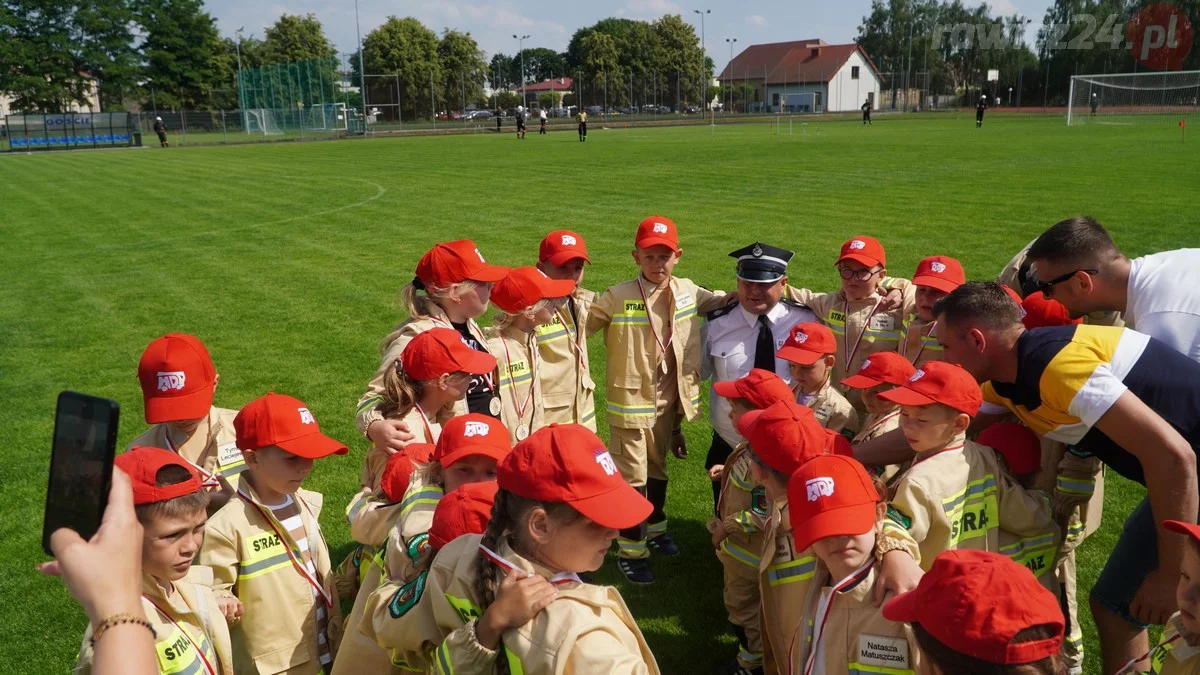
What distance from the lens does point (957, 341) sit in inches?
153

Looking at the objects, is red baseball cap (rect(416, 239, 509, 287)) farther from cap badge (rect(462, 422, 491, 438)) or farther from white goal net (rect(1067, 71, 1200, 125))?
white goal net (rect(1067, 71, 1200, 125))

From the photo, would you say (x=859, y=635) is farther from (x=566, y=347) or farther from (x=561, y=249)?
(x=561, y=249)

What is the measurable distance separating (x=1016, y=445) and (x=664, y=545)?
258 centimetres

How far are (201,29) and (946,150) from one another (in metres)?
69.8

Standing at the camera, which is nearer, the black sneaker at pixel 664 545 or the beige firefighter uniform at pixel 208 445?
the beige firefighter uniform at pixel 208 445

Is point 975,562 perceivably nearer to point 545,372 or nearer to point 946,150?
point 545,372

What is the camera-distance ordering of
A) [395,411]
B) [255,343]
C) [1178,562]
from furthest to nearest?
[255,343], [395,411], [1178,562]

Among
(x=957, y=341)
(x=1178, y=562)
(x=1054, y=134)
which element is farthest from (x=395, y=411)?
(x=1054, y=134)

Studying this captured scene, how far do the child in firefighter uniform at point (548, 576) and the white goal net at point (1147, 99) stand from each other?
55.4 meters

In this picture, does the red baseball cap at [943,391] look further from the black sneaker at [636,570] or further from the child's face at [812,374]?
the black sneaker at [636,570]

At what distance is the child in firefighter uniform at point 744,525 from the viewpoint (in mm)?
4352

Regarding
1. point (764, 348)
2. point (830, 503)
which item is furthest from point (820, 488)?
point (764, 348)

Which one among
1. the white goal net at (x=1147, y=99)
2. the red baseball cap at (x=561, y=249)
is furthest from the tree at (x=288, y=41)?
the red baseball cap at (x=561, y=249)

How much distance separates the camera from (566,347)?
588 centimetres
